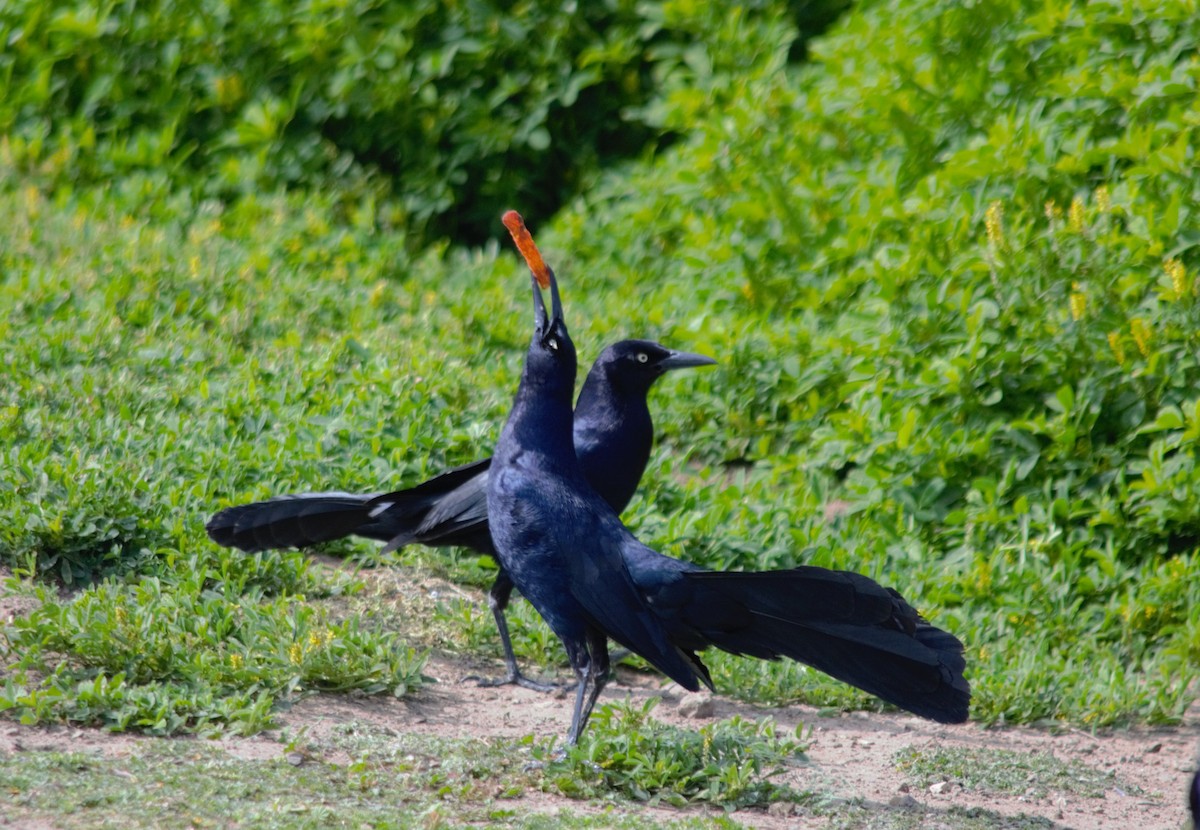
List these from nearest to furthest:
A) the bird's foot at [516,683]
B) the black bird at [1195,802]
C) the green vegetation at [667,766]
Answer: the black bird at [1195,802] < the green vegetation at [667,766] < the bird's foot at [516,683]

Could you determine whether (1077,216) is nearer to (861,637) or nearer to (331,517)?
(861,637)

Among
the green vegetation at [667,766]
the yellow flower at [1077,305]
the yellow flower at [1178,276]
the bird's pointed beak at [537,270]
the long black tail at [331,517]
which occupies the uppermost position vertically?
the bird's pointed beak at [537,270]

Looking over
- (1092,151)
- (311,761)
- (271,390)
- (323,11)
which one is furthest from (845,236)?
(311,761)

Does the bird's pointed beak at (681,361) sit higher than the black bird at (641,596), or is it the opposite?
the bird's pointed beak at (681,361)

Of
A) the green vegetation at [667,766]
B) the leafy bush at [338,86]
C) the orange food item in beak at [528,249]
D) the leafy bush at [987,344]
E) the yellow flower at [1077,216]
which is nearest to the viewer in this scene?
the green vegetation at [667,766]

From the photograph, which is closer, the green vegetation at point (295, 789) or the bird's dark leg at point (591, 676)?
the green vegetation at point (295, 789)

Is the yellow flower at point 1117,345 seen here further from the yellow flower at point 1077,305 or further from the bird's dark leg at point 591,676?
the bird's dark leg at point 591,676

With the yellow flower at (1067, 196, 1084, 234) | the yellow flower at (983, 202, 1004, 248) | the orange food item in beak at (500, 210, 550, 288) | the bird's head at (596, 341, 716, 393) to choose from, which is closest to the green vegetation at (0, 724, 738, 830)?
the orange food item in beak at (500, 210, 550, 288)

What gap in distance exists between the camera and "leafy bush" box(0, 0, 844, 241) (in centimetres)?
901

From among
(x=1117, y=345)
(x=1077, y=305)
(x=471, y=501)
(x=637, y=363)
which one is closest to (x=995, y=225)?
(x=1077, y=305)

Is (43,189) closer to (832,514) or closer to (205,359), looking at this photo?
(205,359)

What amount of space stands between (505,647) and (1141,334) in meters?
2.87

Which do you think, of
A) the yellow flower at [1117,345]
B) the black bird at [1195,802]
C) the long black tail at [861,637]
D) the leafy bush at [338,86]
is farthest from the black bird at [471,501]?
the leafy bush at [338,86]

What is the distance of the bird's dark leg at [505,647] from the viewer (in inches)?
200
